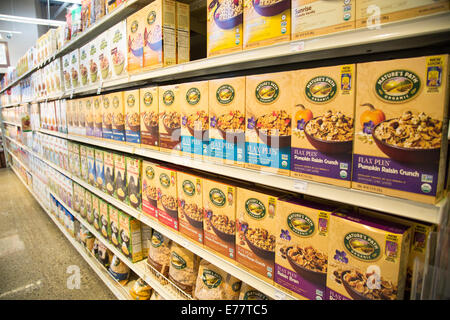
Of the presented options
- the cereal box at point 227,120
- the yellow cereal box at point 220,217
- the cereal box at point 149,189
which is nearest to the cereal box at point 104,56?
the cereal box at point 149,189

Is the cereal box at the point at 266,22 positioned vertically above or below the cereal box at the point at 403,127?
above

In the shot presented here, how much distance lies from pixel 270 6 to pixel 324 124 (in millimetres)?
470

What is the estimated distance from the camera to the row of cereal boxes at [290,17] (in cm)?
67

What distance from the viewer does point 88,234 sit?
8.64 ft

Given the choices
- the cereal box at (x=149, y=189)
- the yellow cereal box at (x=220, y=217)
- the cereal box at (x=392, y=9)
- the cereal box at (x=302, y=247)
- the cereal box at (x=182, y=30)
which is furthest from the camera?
the cereal box at (x=149, y=189)

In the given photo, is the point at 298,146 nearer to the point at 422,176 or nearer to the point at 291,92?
the point at 291,92

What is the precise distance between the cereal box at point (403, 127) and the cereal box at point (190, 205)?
75 cm

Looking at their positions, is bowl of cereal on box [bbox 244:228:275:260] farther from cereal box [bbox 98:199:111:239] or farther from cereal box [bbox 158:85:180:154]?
cereal box [bbox 98:199:111:239]

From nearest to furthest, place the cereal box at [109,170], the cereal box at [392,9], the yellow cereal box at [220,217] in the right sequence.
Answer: the cereal box at [392,9], the yellow cereal box at [220,217], the cereal box at [109,170]

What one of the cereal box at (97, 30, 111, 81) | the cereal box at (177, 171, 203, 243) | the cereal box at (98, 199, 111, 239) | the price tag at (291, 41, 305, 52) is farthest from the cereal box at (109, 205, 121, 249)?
the price tag at (291, 41, 305, 52)

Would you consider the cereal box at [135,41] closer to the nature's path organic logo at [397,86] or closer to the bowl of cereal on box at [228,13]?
the bowl of cereal on box at [228,13]

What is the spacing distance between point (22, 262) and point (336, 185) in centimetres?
317

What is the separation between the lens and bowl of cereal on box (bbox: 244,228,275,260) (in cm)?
101

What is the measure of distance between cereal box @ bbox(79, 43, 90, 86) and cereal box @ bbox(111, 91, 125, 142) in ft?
1.85
